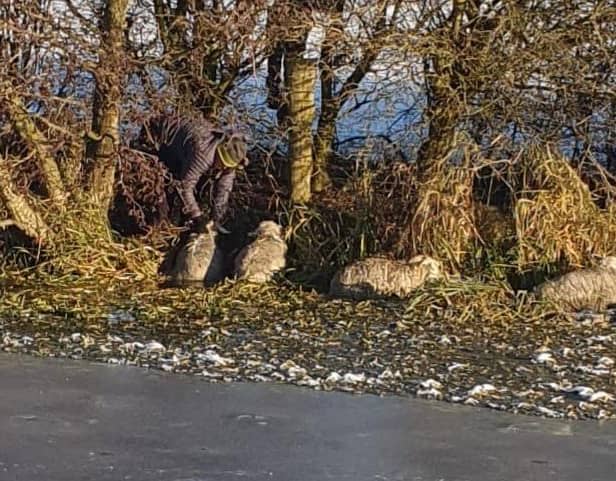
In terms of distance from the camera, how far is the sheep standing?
11219mm

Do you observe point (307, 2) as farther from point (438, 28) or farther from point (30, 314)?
point (30, 314)

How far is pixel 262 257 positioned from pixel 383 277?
1231 millimetres

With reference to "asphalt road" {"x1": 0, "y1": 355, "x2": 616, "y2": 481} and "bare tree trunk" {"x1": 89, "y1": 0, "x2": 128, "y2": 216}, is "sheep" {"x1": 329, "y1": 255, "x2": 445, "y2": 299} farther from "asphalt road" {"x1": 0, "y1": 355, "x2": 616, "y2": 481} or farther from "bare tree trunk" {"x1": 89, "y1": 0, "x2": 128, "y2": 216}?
"asphalt road" {"x1": 0, "y1": 355, "x2": 616, "y2": 481}

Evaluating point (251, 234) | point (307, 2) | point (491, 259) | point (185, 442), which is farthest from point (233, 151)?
point (185, 442)

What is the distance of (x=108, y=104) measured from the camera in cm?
1133

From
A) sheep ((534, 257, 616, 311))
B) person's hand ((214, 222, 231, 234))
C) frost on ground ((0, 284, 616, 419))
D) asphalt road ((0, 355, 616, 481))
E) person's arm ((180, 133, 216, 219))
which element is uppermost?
person's arm ((180, 133, 216, 219))

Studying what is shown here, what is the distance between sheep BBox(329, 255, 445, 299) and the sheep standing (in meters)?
0.71

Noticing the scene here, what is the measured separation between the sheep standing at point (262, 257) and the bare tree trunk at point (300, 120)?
0.83m

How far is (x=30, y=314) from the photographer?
9.80 m

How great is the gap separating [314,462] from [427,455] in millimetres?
559

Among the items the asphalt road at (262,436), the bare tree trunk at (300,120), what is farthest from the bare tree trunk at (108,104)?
the asphalt road at (262,436)

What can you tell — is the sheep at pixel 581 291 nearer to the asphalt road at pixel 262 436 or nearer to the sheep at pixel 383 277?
the sheep at pixel 383 277

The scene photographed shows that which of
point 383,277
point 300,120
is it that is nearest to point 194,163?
point 300,120

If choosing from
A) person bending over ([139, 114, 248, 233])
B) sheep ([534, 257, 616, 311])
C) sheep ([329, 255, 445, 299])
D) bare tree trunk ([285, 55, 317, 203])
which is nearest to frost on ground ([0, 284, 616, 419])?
sheep ([329, 255, 445, 299])
